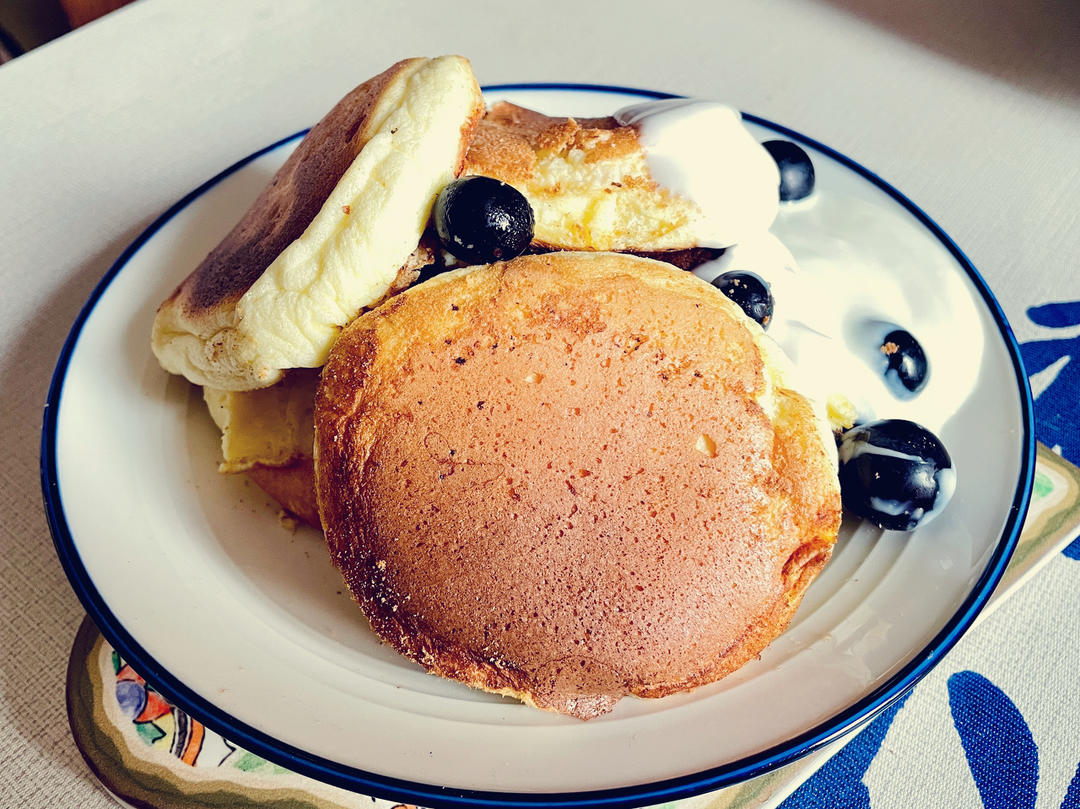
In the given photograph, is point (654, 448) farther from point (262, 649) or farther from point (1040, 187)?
point (1040, 187)

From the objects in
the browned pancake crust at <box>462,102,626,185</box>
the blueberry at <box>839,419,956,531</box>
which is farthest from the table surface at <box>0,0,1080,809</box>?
the browned pancake crust at <box>462,102,626,185</box>

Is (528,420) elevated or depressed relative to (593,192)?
depressed

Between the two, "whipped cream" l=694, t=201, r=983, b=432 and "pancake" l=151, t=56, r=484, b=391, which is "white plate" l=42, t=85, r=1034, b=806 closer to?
"whipped cream" l=694, t=201, r=983, b=432

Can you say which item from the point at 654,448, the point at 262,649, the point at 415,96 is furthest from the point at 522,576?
the point at 415,96

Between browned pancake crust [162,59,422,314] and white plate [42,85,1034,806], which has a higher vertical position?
browned pancake crust [162,59,422,314]

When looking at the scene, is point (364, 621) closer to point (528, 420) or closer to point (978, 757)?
point (528, 420)

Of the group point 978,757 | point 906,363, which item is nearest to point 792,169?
point 906,363
